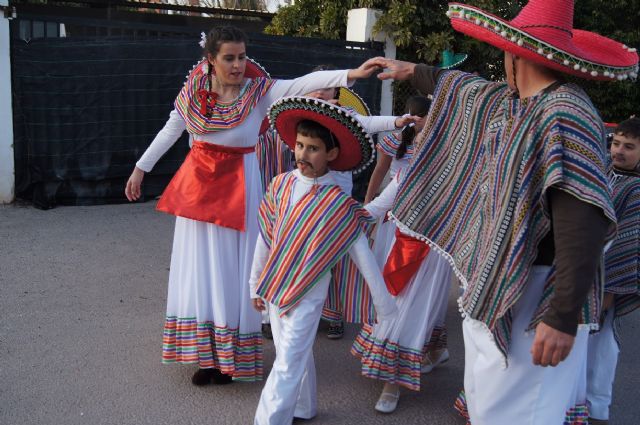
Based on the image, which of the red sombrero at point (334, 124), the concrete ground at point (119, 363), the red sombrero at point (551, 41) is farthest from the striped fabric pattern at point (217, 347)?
the red sombrero at point (551, 41)

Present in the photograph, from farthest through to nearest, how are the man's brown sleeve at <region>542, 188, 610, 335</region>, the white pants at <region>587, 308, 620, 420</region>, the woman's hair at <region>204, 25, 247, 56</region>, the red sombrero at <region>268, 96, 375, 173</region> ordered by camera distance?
the woman's hair at <region>204, 25, 247, 56</region> < the white pants at <region>587, 308, 620, 420</region> < the red sombrero at <region>268, 96, 375, 173</region> < the man's brown sleeve at <region>542, 188, 610, 335</region>

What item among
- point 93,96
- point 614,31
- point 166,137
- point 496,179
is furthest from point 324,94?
point 614,31

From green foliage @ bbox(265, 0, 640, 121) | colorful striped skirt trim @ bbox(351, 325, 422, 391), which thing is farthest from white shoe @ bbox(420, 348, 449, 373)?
green foliage @ bbox(265, 0, 640, 121)

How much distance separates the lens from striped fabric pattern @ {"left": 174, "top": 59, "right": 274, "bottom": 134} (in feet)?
12.1

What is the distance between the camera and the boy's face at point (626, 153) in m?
3.54

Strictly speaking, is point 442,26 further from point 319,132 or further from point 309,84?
point 319,132

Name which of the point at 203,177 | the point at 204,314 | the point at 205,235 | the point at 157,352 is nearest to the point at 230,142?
the point at 203,177

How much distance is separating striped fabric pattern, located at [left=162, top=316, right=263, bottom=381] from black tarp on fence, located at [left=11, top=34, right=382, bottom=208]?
4.55m

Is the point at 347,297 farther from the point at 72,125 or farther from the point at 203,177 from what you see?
the point at 72,125

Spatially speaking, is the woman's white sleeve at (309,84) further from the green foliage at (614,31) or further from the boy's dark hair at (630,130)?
the green foliage at (614,31)

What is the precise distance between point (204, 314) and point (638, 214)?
2.34 meters

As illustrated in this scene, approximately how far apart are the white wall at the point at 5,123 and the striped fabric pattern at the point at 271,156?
167 inches

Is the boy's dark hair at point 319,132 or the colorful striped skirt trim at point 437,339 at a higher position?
the boy's dark hair at point 319,132

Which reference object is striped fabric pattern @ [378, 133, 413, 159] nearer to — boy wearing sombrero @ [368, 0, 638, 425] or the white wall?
boy wearing sombrero @ [368, 0, 638, 425]
